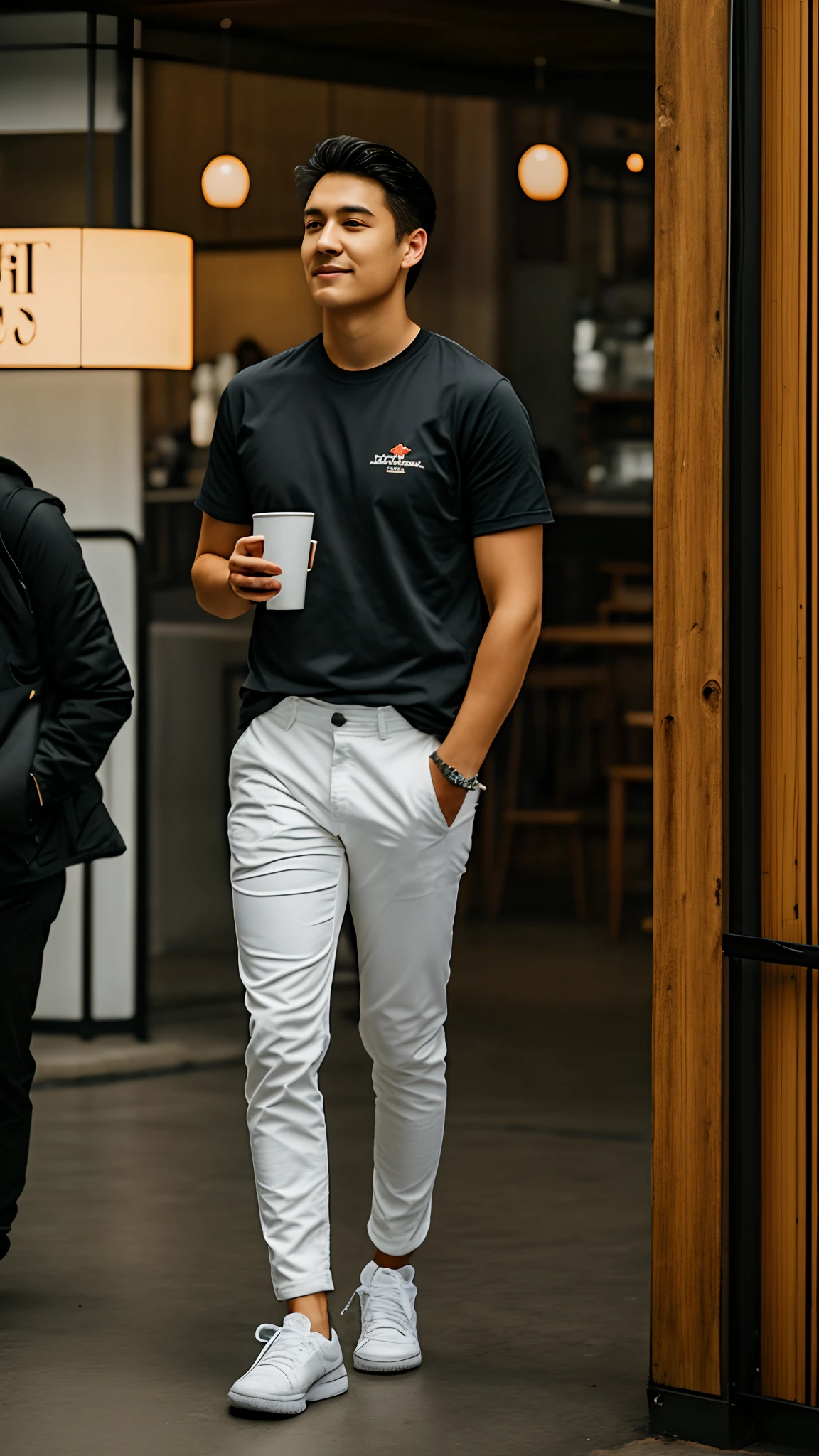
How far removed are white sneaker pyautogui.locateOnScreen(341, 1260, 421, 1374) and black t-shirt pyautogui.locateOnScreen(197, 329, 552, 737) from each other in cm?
84

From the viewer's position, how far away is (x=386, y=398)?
2.86 metres

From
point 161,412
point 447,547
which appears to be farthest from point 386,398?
point 161,412

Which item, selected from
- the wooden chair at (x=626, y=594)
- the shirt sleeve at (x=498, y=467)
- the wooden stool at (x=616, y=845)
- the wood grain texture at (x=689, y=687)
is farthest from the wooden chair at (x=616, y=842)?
the wood grain texture at (x=689, y=687)

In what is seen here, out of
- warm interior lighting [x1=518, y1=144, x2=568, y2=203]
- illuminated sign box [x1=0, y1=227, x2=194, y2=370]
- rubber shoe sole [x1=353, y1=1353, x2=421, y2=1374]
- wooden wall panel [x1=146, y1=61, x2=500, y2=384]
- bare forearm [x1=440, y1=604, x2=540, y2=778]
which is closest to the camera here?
bare forearm [x1=440, y1=604, x2=540, y2=778]

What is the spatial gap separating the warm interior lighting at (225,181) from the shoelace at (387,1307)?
15.2ft

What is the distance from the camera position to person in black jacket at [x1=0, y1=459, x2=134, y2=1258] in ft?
10.3

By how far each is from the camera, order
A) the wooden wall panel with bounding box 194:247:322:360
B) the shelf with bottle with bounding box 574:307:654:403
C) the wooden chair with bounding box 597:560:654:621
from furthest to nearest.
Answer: the shelf with bottle with bounding box 574:307:654:403
the wooden wall panel with bounding box 194:247:322:360
the wooden chair with bounding box 597:560:654:621

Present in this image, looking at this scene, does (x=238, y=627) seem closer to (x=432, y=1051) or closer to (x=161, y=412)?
(x=161, y=412)

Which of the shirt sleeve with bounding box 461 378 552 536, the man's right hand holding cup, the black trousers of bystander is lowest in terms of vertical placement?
the black trousers of bystander

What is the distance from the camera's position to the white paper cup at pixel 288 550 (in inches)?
107

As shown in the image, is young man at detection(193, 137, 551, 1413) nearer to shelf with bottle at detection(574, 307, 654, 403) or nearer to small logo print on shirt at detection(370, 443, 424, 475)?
small logo print on shirt at detection(370, 443, 424, 475)

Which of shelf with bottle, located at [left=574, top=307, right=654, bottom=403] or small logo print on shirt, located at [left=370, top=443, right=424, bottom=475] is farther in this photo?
shelf with bottle, located at [left=574, top=307, right=654, bottom=403]

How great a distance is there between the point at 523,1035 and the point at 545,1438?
9.47 feet

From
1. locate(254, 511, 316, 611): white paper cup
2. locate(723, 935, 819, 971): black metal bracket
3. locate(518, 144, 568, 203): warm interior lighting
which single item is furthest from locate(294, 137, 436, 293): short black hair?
locate(518, 144, 568, 203): warm interior lighting
